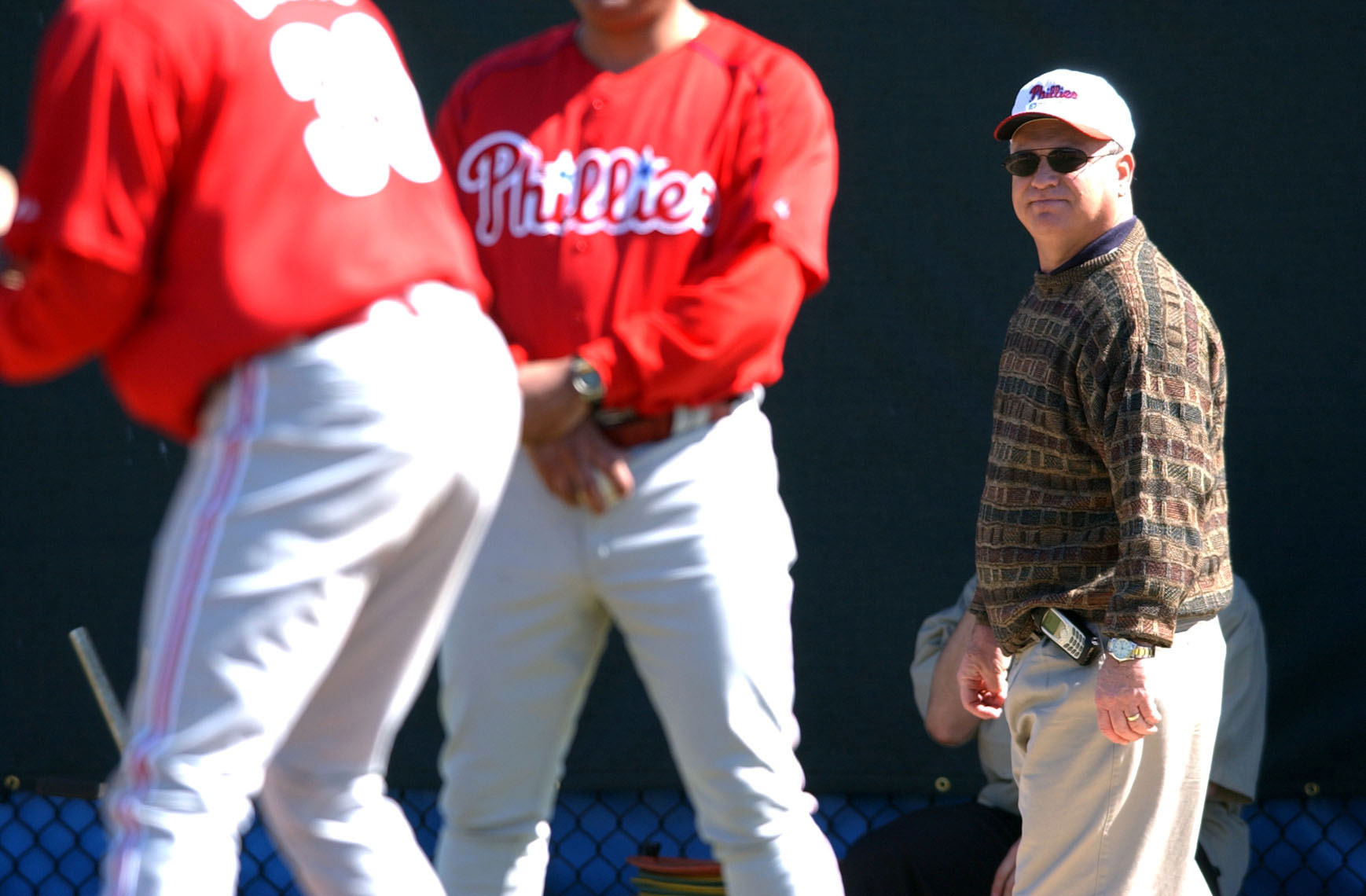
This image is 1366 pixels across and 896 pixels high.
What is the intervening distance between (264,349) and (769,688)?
0.75 metres

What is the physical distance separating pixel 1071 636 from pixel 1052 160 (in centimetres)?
75

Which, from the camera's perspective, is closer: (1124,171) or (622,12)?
(622,12)

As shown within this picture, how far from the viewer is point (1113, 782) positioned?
2.25m

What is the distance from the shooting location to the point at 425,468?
5.04 ft

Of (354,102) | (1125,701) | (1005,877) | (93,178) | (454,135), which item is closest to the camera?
(93,178)

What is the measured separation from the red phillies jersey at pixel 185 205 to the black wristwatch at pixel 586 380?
32 centimetres

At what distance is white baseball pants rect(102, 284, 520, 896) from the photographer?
57.0 inches

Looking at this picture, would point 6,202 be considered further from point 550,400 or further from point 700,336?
point 700,336

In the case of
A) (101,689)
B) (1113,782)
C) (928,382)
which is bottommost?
(1113,782)

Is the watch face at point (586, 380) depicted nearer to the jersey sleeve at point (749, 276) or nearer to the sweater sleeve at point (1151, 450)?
the jersey sleeve at point (749, 276)

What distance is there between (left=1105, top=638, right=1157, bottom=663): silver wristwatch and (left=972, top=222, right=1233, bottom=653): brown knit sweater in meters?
0.01

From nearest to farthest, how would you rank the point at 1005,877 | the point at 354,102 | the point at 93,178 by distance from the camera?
1. the point at 93,178
2. the point at 354,102
3. the point at 1005,877

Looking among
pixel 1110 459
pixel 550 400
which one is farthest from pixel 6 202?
pixel 1110 459

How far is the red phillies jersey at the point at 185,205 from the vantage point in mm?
1452
